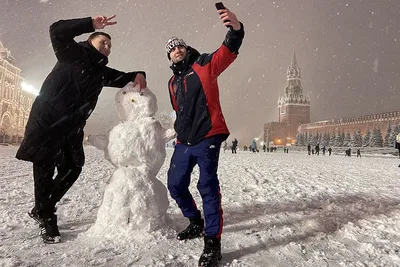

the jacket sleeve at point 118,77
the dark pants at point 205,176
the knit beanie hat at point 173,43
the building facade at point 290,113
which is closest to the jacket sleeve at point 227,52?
the knit beanie hat at point 173,43

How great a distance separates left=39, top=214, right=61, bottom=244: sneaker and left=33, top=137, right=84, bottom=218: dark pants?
57 millimetres

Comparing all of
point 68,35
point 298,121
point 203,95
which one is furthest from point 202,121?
point 298,121

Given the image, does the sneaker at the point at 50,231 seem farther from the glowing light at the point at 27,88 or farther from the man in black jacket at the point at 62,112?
the glowing light at the point at 27,88

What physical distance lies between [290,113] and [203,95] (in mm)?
114509

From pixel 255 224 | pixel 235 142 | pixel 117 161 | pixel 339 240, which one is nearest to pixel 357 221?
pixel 339 240

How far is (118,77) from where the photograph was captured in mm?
2834

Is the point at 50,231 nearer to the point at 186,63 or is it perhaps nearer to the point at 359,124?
the point at 186,63

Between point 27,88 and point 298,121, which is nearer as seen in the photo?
point 27,88

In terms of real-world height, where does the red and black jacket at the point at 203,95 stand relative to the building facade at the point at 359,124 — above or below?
below

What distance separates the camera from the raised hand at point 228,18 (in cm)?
221

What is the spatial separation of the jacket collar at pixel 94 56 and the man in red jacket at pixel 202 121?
1.97 feet

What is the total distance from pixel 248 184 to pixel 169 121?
11.2 ft

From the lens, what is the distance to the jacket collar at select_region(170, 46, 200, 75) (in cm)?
260

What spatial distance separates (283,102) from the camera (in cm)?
11788
